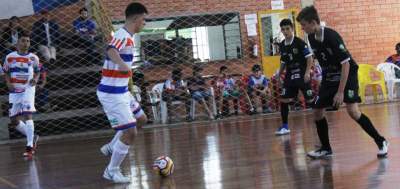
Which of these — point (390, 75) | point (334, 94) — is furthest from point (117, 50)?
point (390, 75)

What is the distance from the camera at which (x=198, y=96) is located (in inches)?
508

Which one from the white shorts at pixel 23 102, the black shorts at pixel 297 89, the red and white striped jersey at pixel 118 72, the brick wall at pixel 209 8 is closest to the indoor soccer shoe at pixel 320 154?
the red and white striped jersey at pixel 118 72

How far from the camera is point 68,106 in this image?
1205 centimetres

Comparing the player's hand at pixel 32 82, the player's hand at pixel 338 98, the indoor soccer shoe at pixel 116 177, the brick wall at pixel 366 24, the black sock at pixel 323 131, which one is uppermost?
the brick wall at pixel 366 24

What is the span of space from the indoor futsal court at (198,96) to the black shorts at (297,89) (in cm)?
2

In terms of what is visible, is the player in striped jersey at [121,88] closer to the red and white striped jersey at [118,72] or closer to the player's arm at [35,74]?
the red and white striped jersey at [118,72]

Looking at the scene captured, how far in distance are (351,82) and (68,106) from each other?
7.54m

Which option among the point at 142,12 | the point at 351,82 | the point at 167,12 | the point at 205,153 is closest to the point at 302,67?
the point at 205,153

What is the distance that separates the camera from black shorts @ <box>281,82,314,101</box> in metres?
8.52

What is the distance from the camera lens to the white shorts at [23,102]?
8.48 m

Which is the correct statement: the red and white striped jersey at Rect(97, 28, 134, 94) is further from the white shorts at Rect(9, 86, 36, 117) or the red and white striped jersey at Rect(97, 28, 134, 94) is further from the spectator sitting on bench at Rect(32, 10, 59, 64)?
the spectator sitting on bench at Rect(32, 10, 59, 64)

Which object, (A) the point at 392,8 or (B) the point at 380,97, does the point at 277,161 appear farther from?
(A) the point at 392,8

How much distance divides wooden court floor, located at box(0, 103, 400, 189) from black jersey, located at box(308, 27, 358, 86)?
32.3 inches

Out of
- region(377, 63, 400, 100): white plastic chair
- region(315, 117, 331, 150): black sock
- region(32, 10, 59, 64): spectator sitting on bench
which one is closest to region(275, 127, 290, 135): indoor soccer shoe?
region(315, 117, 331, 150): black sock
